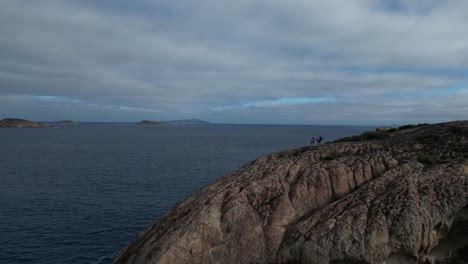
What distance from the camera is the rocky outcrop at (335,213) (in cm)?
2822

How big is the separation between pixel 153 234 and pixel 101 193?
45275 millimetres

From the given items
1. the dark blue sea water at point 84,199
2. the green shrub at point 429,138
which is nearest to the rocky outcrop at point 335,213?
the green shrub at point 429,138

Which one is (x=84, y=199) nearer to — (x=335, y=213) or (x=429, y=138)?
(x=335, y=213)

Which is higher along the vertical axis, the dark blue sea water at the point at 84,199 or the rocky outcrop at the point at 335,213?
the rocky outcrop at the point at 335,213

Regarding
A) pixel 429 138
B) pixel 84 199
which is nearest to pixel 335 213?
pixel 429 138

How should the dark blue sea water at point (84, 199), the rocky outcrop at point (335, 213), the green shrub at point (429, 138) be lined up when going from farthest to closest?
1. the dark blue sea water at point (84, 199)
2. the green shrub at point (429, 138)
3. the rocky outcrop at point (335, 213)

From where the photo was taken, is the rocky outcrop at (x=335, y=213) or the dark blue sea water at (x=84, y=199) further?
the dark blue sea water at (x=84, y=199)

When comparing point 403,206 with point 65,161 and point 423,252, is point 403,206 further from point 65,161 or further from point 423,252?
point 65,161

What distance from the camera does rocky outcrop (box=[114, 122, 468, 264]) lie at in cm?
2822

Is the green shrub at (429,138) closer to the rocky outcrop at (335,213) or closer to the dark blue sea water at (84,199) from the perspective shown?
the rocky outcrop at (335,213)

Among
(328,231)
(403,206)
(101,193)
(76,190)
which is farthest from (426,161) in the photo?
(76,190)

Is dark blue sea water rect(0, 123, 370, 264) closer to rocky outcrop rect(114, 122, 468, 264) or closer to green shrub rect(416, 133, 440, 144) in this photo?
rocky outcrop rect(114, 122, 468, 264)

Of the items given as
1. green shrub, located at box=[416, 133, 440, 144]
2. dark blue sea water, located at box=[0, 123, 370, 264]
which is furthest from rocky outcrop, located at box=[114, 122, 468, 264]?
dark blue sea water, located at box=[0, 123, 370, 264]

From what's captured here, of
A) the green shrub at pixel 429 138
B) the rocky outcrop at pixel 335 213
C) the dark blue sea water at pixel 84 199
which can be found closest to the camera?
the rocky outcrop at pixel 335 213
